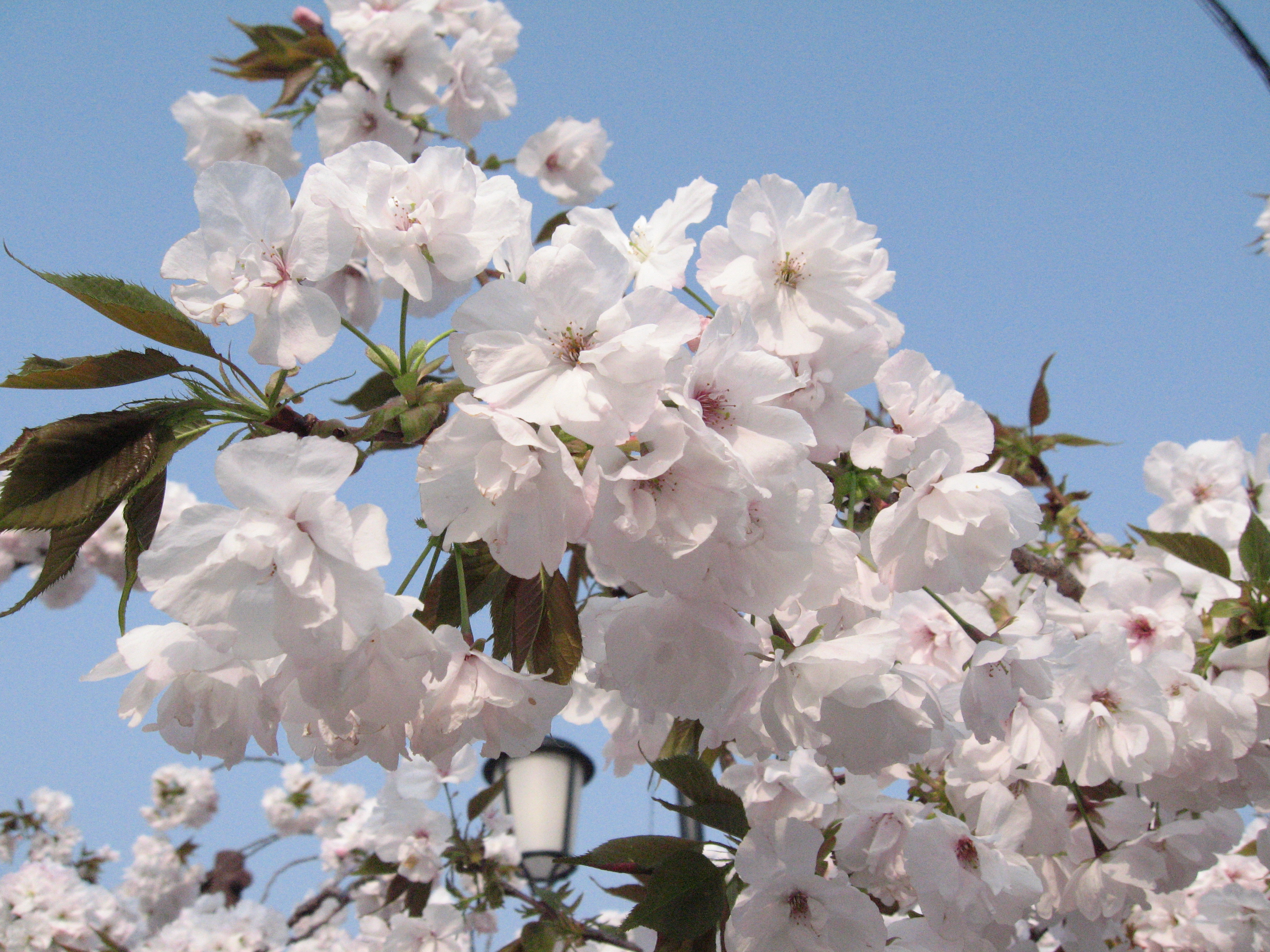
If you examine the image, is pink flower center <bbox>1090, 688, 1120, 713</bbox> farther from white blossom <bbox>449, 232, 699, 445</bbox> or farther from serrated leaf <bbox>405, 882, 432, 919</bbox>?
serrated leaf <bbox>405, 882, 432, 919</bbox>

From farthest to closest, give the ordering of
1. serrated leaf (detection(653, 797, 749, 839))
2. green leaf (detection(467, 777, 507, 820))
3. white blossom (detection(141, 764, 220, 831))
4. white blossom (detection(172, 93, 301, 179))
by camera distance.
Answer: white blossom (detection(141, 764, 220, 831)), green leaf (detection(467, 777, 507, 820)), white blossom (detection(172, 93, 301, 179)), serrated leaf (detection(653, 797, 749, 839))

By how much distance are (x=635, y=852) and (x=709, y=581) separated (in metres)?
0.62

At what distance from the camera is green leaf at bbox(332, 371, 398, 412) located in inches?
65.9

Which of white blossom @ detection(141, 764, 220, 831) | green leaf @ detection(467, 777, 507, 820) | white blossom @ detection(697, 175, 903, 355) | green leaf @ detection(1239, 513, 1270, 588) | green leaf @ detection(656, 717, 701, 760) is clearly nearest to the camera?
white blossom @ detection(697, 175, 903, 355)

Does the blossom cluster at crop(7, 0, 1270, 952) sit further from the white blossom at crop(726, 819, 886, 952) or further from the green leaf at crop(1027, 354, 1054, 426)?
the green leaf at crop(1027, 354, 1054, 426)

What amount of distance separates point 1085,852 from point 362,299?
1.97 meters

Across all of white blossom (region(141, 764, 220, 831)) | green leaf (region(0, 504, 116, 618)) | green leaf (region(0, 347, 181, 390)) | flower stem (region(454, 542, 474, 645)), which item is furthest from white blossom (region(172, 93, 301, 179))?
white blossom (region(141, 764, 220, 831))

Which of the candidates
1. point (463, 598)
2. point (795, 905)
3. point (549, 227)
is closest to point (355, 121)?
point (549, 227)

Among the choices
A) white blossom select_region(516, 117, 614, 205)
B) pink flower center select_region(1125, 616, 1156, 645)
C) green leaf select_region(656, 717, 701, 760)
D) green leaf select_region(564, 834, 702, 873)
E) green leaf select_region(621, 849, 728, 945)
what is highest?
white blossom select_region(516, 117, 614, 205)

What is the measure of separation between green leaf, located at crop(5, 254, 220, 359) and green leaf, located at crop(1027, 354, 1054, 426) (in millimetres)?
2143

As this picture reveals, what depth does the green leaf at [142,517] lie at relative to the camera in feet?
3.22

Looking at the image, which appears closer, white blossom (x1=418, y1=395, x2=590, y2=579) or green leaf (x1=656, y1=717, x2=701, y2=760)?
white blossom (x1=418, y1=395, x2=590, y2=579)

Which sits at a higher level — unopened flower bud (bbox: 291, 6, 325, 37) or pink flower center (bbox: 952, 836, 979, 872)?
unopened flower bud (bbox: 291, 6, 325, 37)

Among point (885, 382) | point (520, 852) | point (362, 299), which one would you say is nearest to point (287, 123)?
point (362, 299)
